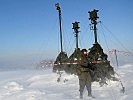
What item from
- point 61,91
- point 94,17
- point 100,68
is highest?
point 94,17

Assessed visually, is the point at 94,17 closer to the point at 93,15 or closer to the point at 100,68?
the point at 93,15

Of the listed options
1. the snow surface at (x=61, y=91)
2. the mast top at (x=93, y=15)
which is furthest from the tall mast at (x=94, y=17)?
the snow surface at (x=61, y=91)

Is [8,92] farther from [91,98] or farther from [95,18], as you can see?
[95,18]

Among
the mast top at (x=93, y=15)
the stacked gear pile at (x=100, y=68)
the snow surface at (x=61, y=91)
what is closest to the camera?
the snow surface at (x=61, y=91)

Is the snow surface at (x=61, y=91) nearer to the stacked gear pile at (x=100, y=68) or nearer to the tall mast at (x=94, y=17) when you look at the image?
the stacked gear pile at (x=100, y=68)

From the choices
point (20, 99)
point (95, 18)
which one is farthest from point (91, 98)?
point (95, 18)

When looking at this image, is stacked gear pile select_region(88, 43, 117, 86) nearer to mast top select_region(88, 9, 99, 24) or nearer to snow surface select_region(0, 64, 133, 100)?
snow surface select_region(0, 64, 133, 100)

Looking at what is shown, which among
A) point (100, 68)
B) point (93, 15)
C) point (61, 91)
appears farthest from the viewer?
point (93, 15)

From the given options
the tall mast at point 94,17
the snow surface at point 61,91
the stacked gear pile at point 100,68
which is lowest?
the snow surface at point 61,91

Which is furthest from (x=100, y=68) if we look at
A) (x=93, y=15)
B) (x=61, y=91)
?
(x=93, y=15)

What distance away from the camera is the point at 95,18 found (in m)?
19.0

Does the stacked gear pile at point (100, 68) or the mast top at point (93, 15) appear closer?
the stacked gear pile at point (100, 68)

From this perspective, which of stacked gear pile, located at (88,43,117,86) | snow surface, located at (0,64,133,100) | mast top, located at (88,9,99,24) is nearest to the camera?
snow surface, located at (0,64,133,100)

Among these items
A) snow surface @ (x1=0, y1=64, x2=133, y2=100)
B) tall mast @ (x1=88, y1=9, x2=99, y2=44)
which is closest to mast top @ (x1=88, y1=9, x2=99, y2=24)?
tall mast @ (x1=88, y1=9, x2=99, y2=44)
